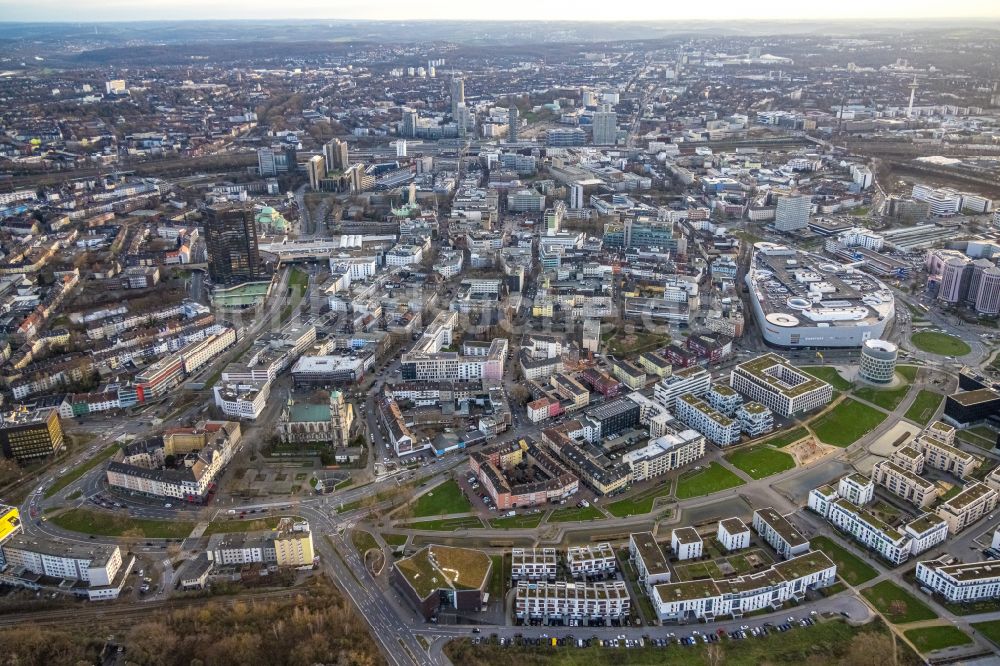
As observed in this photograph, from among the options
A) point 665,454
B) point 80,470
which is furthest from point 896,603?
point 80,470

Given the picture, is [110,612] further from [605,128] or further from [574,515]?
[605,128]

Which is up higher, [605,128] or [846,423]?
[605,128]

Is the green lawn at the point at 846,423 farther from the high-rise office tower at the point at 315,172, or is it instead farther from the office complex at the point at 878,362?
the high-rise office tower at the point at 315,172

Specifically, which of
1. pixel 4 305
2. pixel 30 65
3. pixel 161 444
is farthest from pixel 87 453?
pixel 30 65

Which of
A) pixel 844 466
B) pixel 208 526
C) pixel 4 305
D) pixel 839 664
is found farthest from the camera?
pixel 4 305

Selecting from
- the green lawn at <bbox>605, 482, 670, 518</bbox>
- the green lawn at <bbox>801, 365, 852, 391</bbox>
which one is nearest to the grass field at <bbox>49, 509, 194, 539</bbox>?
the green lawn at <bbox>605, 482, 670, 518</bbox>

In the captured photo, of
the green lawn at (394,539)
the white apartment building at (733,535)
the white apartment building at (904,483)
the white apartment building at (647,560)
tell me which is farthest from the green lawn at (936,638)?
the green lawn at (394,539)

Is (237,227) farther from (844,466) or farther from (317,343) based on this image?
(844,466)
